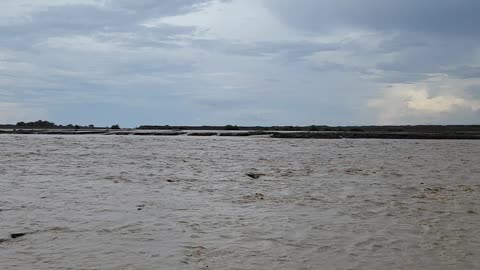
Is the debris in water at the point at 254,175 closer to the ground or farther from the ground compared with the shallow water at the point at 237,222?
farther from the ground

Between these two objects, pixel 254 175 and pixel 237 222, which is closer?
pixel 237 222

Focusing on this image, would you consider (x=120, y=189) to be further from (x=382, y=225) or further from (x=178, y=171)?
(x=382, y=225)

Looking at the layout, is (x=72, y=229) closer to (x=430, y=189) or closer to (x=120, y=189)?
(x=120, y=189)

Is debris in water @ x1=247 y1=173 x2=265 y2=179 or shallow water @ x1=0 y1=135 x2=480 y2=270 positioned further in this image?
debris in water @ x1=247 y1=173 x2=265 y2=179

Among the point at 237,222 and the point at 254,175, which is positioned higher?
the point at 254,175

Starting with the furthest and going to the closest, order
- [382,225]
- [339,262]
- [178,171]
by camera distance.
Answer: [178,171] < [382,225] < [339,262]

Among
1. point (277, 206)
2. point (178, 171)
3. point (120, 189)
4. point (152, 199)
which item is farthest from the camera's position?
point (178, 171)

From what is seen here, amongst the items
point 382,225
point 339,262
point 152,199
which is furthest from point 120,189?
point 339,262

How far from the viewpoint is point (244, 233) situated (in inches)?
475

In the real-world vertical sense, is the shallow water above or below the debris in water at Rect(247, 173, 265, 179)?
below

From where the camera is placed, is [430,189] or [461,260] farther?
[430,189]

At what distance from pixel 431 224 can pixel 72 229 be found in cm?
925

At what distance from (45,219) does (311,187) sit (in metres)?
11.5

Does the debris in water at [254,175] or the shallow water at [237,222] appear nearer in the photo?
the shallow water at [237,222]
